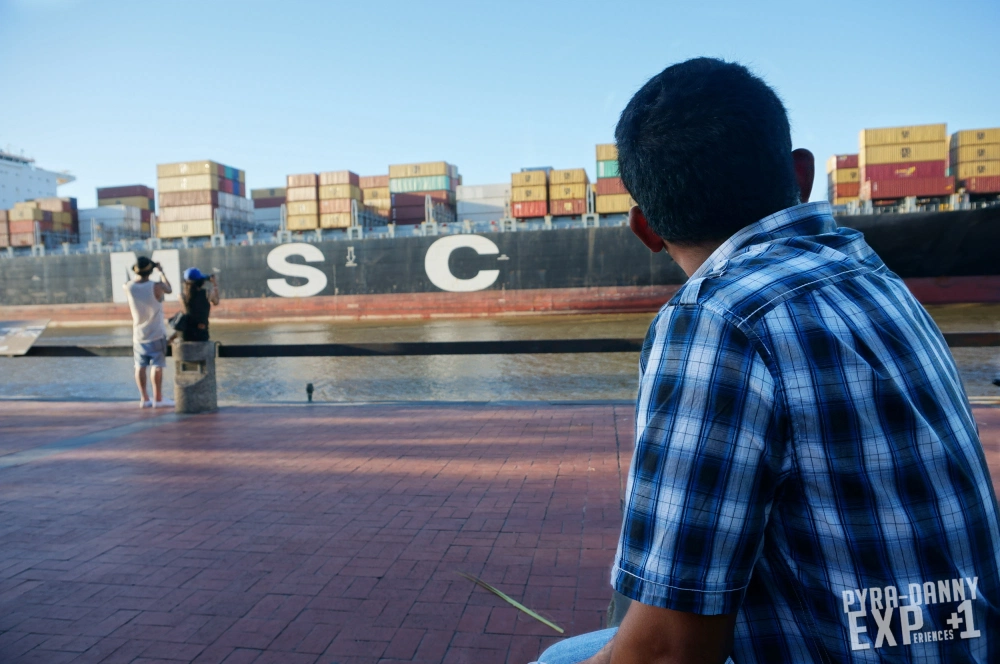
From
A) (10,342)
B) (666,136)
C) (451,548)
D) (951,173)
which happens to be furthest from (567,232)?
(666,136)

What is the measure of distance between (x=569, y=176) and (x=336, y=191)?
11.8 m

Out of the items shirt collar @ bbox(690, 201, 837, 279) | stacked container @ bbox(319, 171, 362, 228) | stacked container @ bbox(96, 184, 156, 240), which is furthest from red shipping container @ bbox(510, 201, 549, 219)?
shirt collar @ bbox(690, 201, 837, 279)

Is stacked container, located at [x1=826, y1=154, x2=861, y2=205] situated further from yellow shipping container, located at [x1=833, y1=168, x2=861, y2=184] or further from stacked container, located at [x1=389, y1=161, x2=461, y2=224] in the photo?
stacked container, located at [x1=389, y1=161, x2=461, y2=224]

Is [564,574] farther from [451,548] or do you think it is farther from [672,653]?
[672,653]

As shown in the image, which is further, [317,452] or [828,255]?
[317,452]

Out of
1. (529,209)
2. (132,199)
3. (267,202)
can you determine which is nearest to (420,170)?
(529,209)

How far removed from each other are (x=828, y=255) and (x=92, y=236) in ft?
134

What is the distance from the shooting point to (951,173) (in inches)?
1132

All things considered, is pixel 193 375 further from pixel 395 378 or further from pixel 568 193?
pixel 568 193

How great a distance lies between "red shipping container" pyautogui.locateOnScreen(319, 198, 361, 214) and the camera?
3431 centimetres

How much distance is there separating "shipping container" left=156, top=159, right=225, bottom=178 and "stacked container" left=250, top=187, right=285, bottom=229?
597 centimetres

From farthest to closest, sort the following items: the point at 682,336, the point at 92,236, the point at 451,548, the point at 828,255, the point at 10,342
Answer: the point at 92,236, the point at 10,342, the point at 451,548, the point at 828,255, the point at 682,336

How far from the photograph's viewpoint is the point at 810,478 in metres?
0.79

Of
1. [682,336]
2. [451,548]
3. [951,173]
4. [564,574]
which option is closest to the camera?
[682,336]
